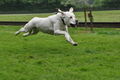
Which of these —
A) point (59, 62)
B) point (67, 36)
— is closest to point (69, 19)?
point (67, 36)

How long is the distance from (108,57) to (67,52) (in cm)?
165

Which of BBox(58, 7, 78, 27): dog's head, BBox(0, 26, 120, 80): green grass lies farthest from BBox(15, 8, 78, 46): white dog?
BBox(0, 26, 120, 80): green grass

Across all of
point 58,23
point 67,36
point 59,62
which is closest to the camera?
point 59,62

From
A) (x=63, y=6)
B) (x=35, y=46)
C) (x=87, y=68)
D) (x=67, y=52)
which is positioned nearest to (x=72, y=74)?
(x=87, y=68)

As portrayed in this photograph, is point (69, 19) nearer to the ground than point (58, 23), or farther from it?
farther from it

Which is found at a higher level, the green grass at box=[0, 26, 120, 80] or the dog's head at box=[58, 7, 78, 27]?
the dog's head at box=[58, 7, 78, 27]

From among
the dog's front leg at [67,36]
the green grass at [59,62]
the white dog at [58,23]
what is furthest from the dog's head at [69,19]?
the green grass at [59,62]

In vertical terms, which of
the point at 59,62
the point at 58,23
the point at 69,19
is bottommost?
the point at 59,62

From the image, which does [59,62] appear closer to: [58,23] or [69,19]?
[69,19]

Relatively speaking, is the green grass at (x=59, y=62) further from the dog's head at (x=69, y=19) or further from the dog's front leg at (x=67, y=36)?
the dog's head at (x=69, y=19)

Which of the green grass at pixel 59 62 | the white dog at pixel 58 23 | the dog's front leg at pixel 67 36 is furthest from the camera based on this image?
the white dog at pixel 58 23

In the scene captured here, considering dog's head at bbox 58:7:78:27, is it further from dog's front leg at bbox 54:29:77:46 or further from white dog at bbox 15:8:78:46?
dog's front leg at bbox 54:29:77:46

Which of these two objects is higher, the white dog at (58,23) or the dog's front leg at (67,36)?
the white dog at (58,23)

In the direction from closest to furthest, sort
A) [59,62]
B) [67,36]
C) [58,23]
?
[59,62]
[67,36]
[58,23]
